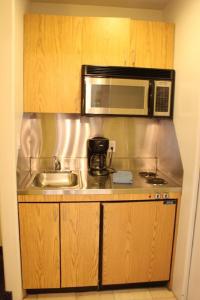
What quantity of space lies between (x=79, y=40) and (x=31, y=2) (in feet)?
2.12

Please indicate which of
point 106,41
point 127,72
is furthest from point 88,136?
point 106,41

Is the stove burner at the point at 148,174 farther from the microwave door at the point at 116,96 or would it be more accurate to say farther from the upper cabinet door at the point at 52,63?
the upper cabinet door at the point at 52,63

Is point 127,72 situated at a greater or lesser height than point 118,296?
greater

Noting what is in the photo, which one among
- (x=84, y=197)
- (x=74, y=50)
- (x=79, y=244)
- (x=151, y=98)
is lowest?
(x=79, y=244)

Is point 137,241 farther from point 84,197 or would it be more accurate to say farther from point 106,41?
point 106,41

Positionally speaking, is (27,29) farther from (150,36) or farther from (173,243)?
(173,243)

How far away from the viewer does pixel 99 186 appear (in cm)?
177

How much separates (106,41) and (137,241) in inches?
62.5

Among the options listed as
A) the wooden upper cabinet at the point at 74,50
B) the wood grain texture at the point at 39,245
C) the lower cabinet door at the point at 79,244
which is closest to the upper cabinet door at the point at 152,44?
the wooden upper cabinet at the point at 74,50

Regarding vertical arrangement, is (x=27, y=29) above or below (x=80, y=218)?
above

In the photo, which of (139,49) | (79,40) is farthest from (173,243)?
(79,40)

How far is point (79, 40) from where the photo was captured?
6.02 ft

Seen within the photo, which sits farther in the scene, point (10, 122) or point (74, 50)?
point (74, 50)

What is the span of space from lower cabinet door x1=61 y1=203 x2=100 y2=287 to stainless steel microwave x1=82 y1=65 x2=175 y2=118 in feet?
2.51
